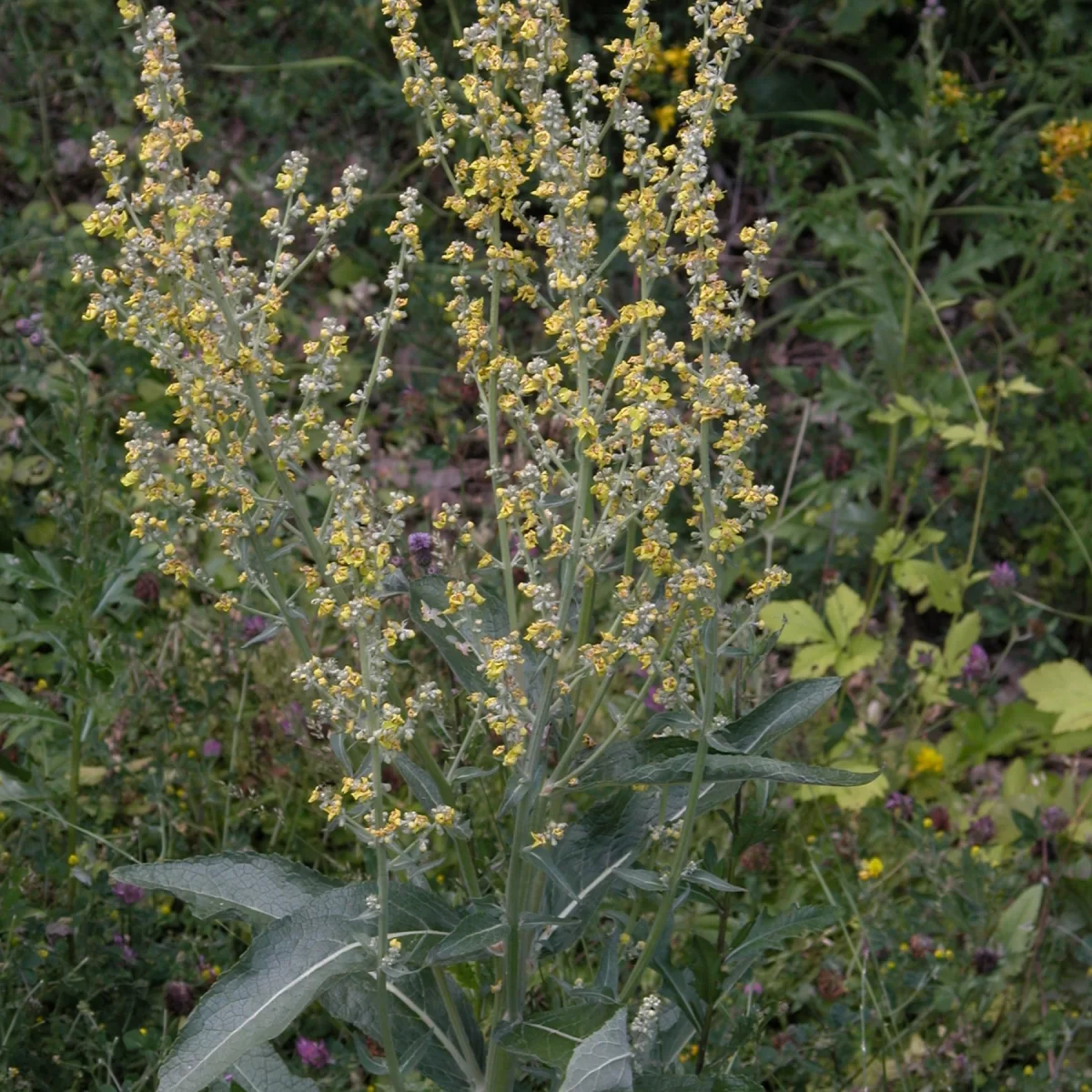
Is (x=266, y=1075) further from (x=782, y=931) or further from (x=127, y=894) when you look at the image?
(x=782, y=931)

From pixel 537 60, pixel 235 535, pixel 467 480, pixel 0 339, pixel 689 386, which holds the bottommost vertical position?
pixel 467 480

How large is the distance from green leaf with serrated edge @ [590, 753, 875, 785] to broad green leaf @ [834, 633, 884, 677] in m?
1.82

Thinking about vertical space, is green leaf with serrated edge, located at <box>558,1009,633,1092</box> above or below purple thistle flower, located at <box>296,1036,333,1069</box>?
above

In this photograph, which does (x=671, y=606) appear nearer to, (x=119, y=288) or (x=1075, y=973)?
(x=1075, y=973)

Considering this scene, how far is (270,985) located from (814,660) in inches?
86.9

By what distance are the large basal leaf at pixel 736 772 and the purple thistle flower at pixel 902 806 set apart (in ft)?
4.91

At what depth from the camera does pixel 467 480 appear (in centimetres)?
459

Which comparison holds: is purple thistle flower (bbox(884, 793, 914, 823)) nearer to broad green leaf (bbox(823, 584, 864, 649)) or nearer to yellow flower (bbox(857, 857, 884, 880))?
yellow flower (bbox(857, 857, 884, 880))

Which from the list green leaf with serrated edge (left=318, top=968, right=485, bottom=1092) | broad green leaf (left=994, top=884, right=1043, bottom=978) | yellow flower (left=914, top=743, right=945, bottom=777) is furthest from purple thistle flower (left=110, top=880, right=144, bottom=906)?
yellow flower (left=914, top=743, right=945, bottom=777)

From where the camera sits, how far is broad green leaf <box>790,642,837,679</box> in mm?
3736

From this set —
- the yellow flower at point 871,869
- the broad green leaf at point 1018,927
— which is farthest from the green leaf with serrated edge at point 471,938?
the broad green leaf at point 1018,927

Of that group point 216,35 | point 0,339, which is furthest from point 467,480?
point 216,35

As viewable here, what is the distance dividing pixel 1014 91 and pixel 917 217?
1.27m

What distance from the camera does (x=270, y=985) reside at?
1830mm
